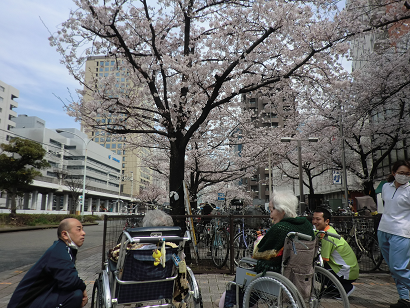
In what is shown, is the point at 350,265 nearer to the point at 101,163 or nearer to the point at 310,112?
the point at 310,112

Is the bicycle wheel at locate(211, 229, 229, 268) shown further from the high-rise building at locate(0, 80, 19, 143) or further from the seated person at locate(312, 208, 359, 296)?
the high-rise building at locate(0, 80, 19, 143)

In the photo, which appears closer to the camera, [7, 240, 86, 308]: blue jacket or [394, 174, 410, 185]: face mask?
[7, 240, 86, 308]: blue jacket

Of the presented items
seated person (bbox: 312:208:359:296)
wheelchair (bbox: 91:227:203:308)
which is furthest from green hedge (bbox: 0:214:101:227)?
seated person (bbox: 312:208:359:296)

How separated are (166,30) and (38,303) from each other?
8.34 m

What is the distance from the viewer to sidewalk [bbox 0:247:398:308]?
4289 millimetres

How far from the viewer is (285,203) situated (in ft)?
9.80

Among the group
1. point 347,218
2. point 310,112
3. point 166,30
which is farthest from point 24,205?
point 347,218

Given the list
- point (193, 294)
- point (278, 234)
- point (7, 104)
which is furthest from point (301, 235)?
point (7, 104)

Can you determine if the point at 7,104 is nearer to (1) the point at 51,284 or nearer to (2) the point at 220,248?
(2) the point at 220,248

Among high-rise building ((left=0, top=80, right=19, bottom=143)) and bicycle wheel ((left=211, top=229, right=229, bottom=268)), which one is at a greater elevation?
high-rise building ((left=0, top=80, right=19, bottom=143))

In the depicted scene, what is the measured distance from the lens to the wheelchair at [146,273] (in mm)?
2709

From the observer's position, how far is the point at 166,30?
9234 mm

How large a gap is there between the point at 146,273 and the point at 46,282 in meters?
0.79

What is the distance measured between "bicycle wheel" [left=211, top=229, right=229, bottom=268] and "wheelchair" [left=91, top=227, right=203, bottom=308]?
11.2 ft
